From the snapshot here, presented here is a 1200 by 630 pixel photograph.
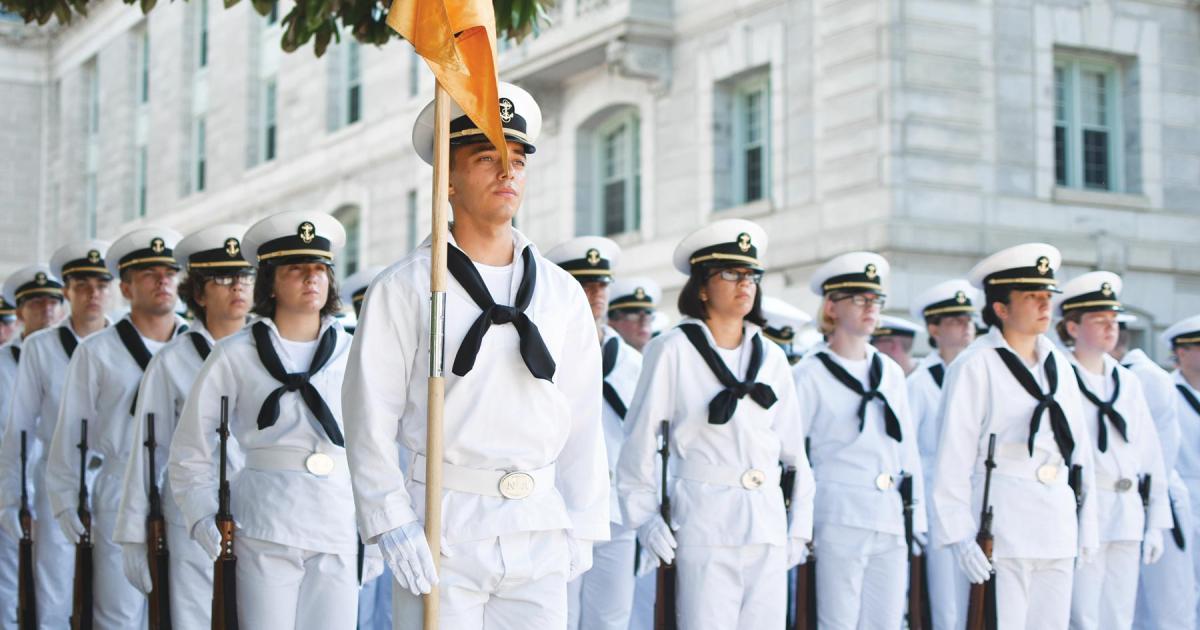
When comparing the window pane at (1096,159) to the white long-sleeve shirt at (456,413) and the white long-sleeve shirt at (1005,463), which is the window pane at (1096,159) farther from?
A: the white long-sleeve shirt at (456,413)

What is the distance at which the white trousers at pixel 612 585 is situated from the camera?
29.8 ft

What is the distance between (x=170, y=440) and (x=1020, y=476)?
4246 millimetres

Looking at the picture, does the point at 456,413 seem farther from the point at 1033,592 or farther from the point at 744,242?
the point at 1033,592

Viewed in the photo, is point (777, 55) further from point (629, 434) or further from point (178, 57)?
point (178, 57)

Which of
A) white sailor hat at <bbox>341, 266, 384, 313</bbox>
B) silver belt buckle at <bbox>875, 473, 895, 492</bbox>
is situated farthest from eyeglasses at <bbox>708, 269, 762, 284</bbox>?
white sailor hat at <bbox>341, 266, 384, 313</bbox>

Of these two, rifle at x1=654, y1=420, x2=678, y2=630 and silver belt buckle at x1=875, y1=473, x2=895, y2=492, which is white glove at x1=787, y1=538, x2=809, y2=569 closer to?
rifle at x1=654, y1=420, x2=678, y2=630

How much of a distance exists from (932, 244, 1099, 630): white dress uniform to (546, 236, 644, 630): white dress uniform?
76.4 inches

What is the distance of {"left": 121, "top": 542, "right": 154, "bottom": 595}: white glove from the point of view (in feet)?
23.1

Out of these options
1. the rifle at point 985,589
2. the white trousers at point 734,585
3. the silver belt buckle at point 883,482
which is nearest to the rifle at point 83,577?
the white trousers at point 734,585

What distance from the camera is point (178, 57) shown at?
121 feet

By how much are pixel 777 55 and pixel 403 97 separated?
31.5 ft

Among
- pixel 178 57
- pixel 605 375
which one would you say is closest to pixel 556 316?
pixel 605 375

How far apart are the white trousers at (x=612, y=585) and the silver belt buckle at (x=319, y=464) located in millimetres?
2697

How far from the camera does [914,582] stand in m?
9.01
